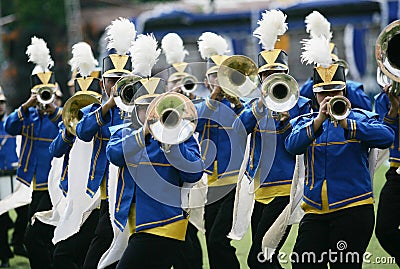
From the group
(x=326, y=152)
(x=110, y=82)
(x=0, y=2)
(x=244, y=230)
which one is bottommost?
(x=244, y=230)

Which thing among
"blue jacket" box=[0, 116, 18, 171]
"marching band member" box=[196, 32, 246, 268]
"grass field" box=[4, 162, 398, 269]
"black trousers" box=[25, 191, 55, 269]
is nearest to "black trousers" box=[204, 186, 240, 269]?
"marching band member" box=[196, 32, 246, 268]

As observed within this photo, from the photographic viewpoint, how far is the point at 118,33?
7.03 meters

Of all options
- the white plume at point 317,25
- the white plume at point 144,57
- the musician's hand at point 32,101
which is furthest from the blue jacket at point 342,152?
the musician's hand at point 32,101

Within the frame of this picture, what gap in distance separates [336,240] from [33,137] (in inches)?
153

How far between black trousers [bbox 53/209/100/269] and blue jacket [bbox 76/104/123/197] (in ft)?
0.87

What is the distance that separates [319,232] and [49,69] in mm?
3868

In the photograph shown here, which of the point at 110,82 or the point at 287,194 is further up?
the point at 110,82

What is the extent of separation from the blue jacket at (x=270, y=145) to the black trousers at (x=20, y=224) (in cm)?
321

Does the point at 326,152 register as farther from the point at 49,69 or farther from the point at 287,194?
the point at 49,69

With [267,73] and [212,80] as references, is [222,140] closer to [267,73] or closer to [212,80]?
[212,80]

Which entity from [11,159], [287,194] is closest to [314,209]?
Result: [287,194]

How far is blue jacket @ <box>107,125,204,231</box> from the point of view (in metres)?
5.76

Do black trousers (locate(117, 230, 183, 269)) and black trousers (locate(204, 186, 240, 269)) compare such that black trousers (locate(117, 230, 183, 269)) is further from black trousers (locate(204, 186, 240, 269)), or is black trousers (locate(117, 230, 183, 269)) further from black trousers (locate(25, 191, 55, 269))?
black trousers (locate(25, 191, 55, 269))

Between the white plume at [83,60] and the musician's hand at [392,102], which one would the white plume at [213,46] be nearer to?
the white plume at [83,60]
